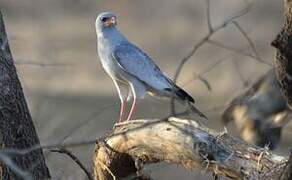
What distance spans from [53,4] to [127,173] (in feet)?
36.6

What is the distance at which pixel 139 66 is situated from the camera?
22.5ft

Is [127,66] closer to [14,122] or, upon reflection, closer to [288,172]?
[14,122]

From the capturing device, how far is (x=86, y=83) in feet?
45.3

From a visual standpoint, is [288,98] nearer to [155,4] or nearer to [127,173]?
[127,173]

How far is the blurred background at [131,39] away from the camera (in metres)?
12.6

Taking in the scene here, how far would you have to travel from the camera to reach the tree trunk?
4977mm

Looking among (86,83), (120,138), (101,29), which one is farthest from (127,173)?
(86,83)

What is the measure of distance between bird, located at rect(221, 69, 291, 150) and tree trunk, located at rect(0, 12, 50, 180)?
5.00 metres

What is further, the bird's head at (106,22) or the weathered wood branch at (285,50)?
the bird's head at (106,22)

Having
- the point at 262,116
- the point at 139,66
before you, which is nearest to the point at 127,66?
the point at 139,66

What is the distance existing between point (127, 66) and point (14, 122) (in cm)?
187

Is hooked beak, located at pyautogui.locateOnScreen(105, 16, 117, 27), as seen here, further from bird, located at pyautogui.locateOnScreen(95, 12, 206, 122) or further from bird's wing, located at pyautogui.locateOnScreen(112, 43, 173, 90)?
bird's wing, located at pyautogui.locateOnScreen(112, 43, 173, 90)

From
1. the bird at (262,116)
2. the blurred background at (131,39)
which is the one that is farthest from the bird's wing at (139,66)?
the blurred background at (131,39)

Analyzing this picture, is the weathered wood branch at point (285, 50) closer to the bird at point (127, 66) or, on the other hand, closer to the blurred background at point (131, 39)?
the bird at point (127, 66)
